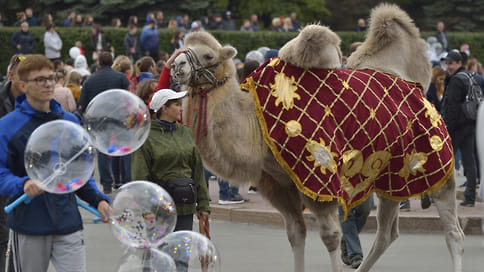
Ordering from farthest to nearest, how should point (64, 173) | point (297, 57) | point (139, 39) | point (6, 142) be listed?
point (139, 39) → point (297, 57) → point (6, 142) → point (64, 173)

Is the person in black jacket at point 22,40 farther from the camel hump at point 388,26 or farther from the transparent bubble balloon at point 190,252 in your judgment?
the transparent bubble balloon at point 190,252

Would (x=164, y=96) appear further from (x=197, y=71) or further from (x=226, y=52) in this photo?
(x=226, y=52)

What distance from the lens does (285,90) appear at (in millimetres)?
7477

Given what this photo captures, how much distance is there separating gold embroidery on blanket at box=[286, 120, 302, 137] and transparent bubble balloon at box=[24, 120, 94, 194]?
8.27 feet

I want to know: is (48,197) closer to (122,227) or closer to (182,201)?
(122,227)

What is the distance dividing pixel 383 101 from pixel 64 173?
12.0 feet

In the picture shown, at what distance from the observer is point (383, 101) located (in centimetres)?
785

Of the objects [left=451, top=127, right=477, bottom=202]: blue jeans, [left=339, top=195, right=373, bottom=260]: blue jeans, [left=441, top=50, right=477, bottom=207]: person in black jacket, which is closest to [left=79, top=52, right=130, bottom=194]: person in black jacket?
[left=441, top=50, right=477, bottom=207]: person in black jacket

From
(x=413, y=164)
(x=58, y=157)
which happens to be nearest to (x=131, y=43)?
(x=413, y=164)

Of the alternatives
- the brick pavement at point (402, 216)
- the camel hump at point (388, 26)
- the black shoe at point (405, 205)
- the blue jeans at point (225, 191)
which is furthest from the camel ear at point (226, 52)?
the blue jeans at point (225, 191)

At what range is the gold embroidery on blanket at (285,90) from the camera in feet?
24.4

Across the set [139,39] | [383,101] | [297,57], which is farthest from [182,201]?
[139,39]

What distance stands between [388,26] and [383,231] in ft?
6.73

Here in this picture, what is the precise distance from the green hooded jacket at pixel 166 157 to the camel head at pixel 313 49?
46.5 inches
